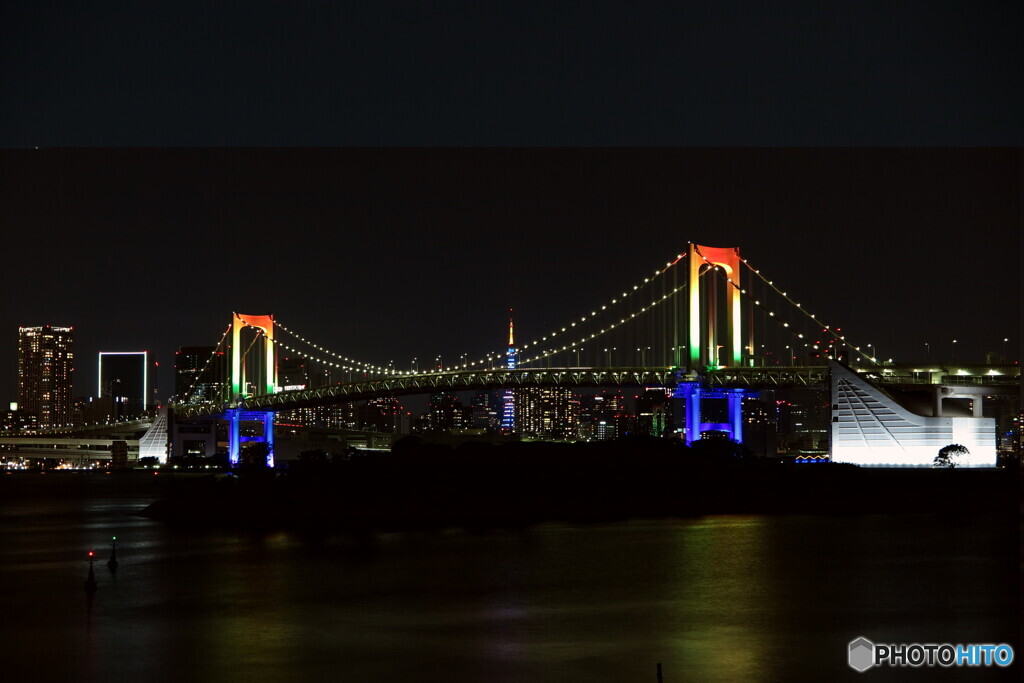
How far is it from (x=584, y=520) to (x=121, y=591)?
16.0 m

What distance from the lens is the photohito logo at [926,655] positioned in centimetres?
1634

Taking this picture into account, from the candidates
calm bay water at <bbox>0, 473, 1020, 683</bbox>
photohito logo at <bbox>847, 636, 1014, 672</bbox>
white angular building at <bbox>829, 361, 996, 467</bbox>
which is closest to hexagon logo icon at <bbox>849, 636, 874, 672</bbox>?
photohito logo at <bbox>847, 636, 1014, 672</bbox>

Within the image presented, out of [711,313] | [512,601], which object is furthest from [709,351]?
[512,601]

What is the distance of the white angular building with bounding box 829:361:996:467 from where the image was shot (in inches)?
1641

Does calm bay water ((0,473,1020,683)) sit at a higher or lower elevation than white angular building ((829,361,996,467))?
lower

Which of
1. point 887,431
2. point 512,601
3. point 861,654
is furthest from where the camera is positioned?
point 887,431

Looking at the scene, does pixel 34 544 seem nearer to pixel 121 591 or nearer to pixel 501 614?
pixel 121 591

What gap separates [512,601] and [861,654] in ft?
20.9

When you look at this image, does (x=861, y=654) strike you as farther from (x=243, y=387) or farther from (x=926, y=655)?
(x=243, y=387)

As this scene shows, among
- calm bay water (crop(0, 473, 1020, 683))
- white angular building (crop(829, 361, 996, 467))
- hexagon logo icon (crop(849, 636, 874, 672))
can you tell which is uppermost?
white angular building (crop(829, 361, 996, 467))

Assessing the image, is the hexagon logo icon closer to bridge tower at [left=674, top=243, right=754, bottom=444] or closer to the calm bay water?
the calm bay water

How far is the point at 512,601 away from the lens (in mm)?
21875

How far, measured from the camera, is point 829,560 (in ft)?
88.2

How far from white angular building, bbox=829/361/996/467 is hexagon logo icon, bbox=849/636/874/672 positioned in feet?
79.1
